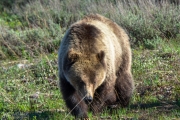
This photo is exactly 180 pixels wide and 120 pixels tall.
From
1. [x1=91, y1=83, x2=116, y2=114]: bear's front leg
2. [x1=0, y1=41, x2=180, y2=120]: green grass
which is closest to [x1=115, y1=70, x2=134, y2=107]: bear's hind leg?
[x1=0, y1=41, x2=180, y2=120]: green grass

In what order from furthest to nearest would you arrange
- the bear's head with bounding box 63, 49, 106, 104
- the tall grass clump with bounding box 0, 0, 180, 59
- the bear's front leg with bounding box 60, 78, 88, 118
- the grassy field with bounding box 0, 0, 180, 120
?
the tall grass clump with bounding box 0, 0, 180, 59, the grassy field with bounding box 0, 0, 180, 120, the bear's front leg with bounding box 60, 78, 88, 118, the bear's head with bounding box 63, 49, 106, 104

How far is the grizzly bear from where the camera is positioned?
18.9 feet

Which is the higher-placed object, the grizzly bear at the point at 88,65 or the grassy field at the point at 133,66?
the grizzly bear at the point at 88,65

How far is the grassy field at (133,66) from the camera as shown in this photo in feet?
22.6

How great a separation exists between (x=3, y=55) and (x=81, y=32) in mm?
6158

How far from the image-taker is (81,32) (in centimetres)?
616

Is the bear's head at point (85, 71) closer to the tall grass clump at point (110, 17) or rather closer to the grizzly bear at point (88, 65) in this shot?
the grizzly bear at point (88, 65)

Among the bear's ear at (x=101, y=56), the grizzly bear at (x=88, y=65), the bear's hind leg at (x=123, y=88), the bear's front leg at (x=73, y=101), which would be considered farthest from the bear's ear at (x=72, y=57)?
the bear's hind leg at (x=123, y=88)

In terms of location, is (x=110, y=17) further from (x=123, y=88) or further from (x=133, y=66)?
(x=123, y=88)

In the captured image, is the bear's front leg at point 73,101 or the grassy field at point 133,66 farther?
the grassy field at point 133,66

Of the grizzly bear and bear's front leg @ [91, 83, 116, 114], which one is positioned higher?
the grizzly bear

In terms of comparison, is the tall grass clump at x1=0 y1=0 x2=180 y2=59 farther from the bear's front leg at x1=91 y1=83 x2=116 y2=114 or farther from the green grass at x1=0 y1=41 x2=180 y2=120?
the bear's front leg at x1=91 y1=83 x2=116 y2=114

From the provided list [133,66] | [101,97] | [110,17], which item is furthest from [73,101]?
[110,17]

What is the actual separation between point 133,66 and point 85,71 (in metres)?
3.34
